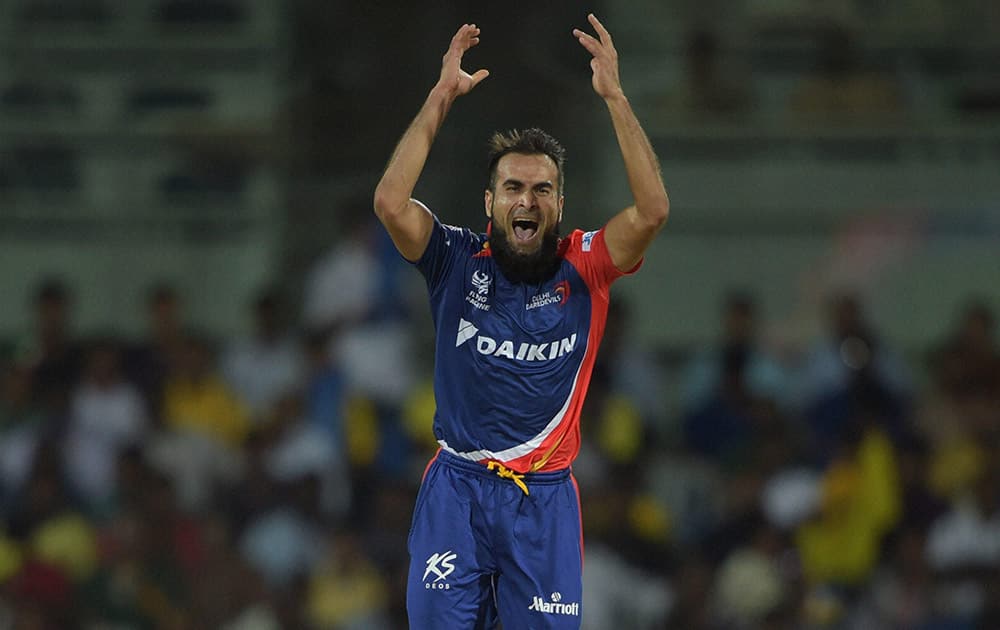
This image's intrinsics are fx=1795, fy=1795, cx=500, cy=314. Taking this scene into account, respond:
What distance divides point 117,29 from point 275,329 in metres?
3.45

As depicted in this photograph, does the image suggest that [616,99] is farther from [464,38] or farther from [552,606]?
[552,606]

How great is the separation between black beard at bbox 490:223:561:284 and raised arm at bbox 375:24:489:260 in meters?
0.29

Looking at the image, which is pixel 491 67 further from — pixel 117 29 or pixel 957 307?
pixel 957 307

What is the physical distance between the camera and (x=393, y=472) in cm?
1259

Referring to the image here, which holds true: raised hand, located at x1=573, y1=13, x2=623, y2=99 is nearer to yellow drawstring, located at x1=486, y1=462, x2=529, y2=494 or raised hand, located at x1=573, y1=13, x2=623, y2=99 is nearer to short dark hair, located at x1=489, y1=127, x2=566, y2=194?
short dark hair, located at x1=489, y1=127, x2=566, y2=194

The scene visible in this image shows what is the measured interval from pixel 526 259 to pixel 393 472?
5.63 meters

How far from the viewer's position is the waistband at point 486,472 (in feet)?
23.8

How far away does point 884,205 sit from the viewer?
47.5 feet

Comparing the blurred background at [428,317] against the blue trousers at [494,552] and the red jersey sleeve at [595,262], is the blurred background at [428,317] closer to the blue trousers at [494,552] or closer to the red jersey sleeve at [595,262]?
the blue trousers at [494,552]

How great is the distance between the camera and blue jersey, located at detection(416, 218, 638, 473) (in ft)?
23.6

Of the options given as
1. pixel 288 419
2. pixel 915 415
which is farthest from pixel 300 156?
pixel 915 415

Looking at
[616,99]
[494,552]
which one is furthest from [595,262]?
[494,552]

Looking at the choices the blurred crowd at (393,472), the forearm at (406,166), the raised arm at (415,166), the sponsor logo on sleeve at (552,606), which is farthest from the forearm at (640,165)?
the blurred crowd at (393,472)

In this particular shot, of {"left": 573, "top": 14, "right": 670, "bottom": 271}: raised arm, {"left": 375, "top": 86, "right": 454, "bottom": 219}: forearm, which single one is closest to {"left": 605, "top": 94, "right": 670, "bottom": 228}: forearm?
{"left": 573, "top": 14, "right": 670, "bottom": 271}: raised arm
